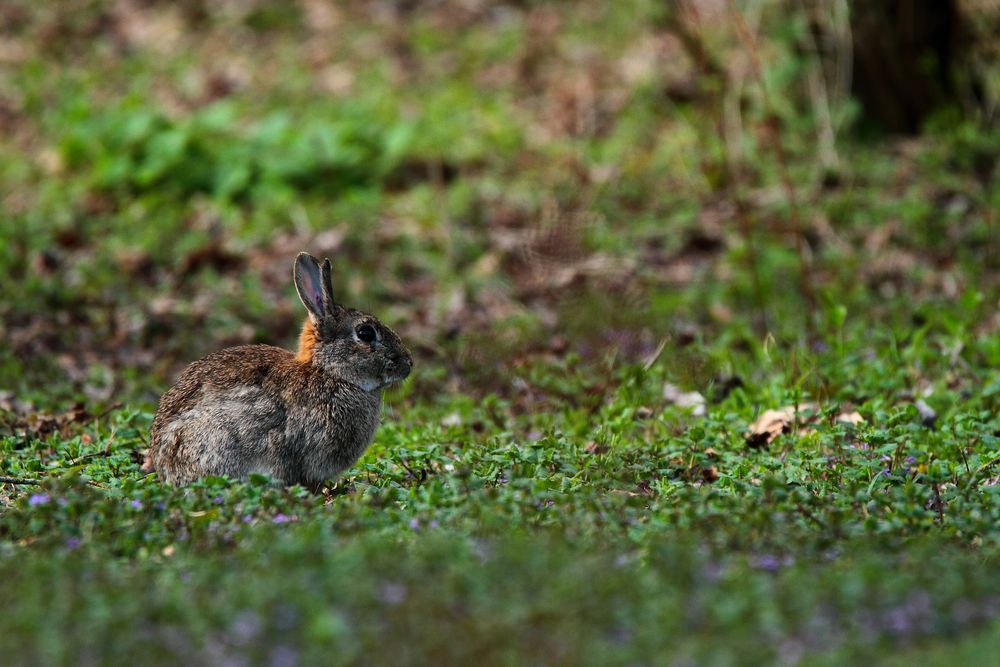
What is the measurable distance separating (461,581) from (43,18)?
14699mm

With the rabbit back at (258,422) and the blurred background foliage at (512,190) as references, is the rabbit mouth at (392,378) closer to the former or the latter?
the rabbit back at (258,422)

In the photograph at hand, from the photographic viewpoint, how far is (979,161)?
12.3 metres

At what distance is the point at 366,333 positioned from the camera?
709 cm

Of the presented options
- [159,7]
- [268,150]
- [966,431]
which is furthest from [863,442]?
[159,7]

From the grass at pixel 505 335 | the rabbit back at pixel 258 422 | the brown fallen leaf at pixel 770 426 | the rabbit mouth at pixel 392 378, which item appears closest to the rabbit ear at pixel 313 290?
the rabbit back at pixel 258 422

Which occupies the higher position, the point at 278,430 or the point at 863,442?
the point at 278,430

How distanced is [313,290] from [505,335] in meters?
3.30

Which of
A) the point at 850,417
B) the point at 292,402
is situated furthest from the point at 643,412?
the point at 292,402

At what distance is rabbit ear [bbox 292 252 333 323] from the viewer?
6898 mm

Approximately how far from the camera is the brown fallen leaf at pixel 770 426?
7590mm

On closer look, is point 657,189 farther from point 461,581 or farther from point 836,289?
point 461,581

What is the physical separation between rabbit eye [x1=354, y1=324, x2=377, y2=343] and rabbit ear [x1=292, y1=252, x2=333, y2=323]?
0.17 m

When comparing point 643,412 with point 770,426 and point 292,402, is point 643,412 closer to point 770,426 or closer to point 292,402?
point 770,426

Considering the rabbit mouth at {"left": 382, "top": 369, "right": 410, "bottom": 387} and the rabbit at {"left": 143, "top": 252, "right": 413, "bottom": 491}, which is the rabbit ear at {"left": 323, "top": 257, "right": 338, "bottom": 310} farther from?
the rabbit mouth at {"left": 382, "top": 369, "right": 410, "bottom": 387}
